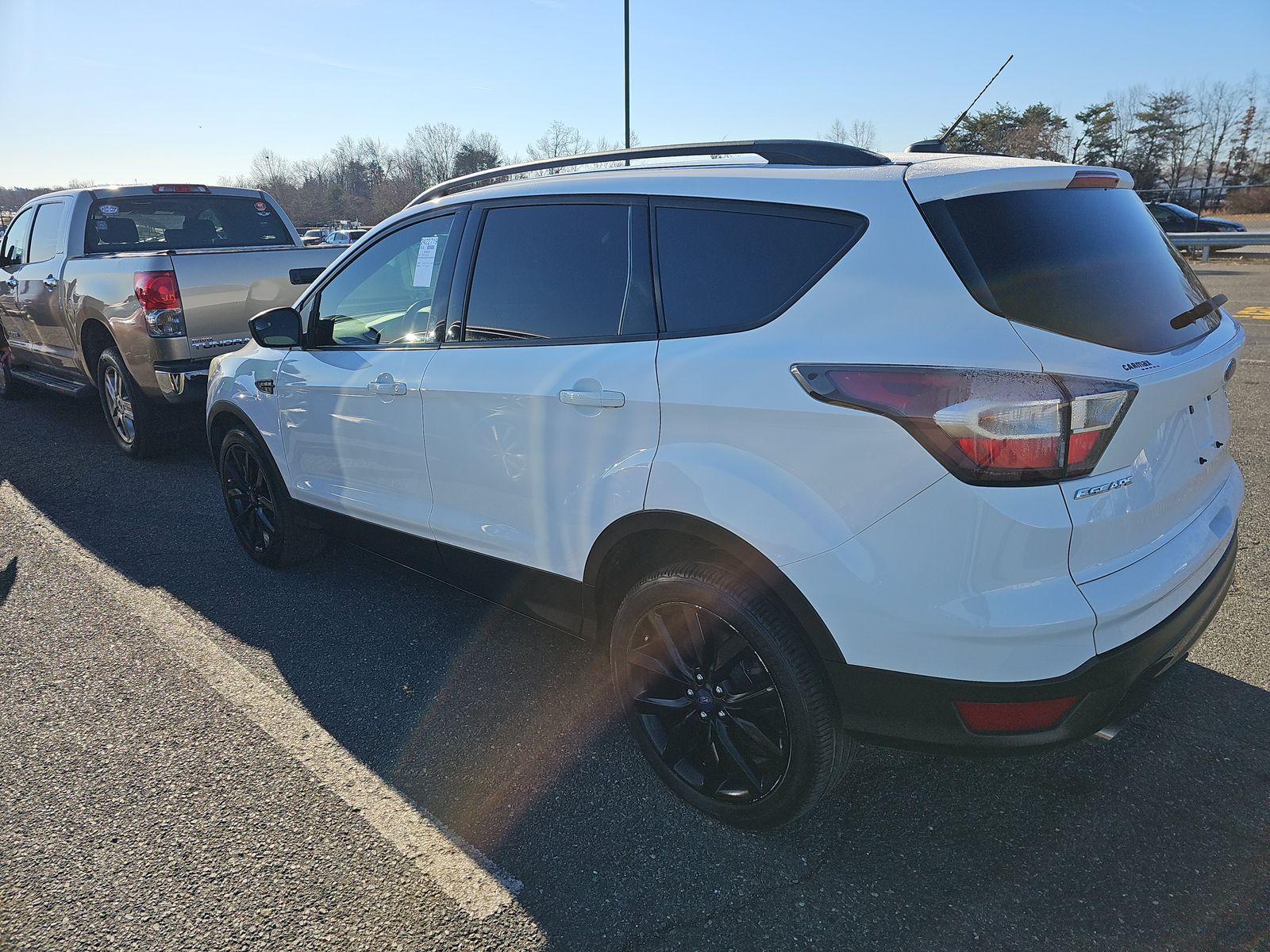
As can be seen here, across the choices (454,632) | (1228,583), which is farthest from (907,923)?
(454,632)

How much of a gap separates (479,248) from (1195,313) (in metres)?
2.29

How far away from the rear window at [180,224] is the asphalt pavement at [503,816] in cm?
451

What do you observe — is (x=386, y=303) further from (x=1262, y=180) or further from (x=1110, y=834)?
(x=1262, y=180)

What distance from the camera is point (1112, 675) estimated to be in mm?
1962

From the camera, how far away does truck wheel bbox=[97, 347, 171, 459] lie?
642cm

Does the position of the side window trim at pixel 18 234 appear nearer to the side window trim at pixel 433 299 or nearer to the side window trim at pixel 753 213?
the side window trim at pixel 433 299

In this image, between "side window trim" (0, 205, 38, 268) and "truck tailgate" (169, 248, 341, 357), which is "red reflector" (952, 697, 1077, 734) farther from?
"side window trim" (0, 205, 38, 268)

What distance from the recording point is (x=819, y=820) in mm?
2543

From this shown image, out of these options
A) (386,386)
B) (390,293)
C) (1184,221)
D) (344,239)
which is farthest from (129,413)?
(1184,221)

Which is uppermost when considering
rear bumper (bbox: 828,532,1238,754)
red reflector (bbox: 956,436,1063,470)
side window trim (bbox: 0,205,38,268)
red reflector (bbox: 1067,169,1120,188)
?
red reflector (bbox: 1067,169,1120,188)

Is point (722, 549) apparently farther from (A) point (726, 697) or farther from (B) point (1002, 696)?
(B) point (1002, 696)

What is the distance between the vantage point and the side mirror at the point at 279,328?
380cm

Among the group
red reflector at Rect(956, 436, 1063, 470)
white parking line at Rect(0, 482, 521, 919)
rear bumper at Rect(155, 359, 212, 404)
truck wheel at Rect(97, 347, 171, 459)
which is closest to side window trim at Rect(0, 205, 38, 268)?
truck wheel at Rect(97, 347, 171, 459)

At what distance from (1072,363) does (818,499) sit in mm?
629
